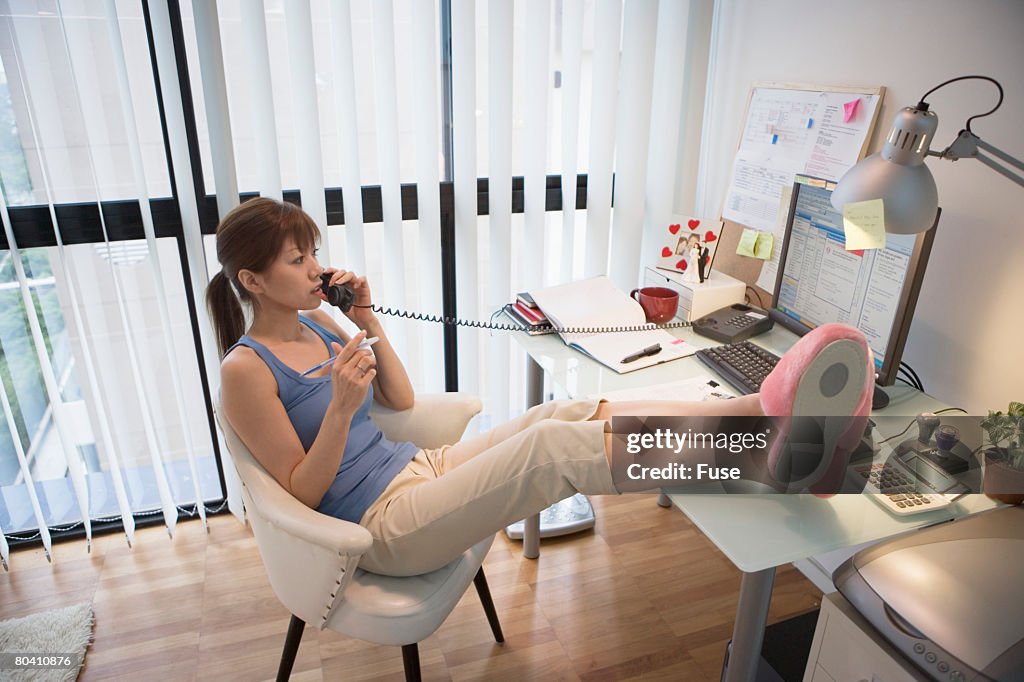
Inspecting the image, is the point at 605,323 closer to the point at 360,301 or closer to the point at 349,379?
the point at 360,301

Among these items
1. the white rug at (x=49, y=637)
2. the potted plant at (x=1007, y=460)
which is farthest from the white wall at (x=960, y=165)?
the white rug at (x=49, y=637)

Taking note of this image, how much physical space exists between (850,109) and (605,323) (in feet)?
2.70

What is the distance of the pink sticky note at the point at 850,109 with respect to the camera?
1888 millimetres

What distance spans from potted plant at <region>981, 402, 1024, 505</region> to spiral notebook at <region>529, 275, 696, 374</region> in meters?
0.70

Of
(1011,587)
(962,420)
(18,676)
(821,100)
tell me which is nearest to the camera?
(1011,587)

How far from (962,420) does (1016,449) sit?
0.61 feet

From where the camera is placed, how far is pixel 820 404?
1349 mm

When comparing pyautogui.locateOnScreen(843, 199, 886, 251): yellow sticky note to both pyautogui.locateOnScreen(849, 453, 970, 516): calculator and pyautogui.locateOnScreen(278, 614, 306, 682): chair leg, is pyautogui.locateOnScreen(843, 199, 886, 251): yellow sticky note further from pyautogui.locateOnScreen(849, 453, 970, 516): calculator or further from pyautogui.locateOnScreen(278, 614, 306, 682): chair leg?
pyautogui.locateOnScreen(278, 614, 306, 682): chair leg

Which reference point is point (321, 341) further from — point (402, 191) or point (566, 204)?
point (566, 204)

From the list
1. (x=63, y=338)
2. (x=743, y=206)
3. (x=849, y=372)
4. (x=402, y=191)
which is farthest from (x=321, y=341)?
(x=743, y=206)

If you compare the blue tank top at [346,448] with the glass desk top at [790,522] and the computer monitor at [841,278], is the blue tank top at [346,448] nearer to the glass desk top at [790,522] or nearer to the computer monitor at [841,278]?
A: the glass desk top at [790,522]

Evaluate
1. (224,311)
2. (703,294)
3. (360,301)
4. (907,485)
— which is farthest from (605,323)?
(224,311)

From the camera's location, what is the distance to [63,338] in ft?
7.01

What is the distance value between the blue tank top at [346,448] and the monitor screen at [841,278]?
1.03m
